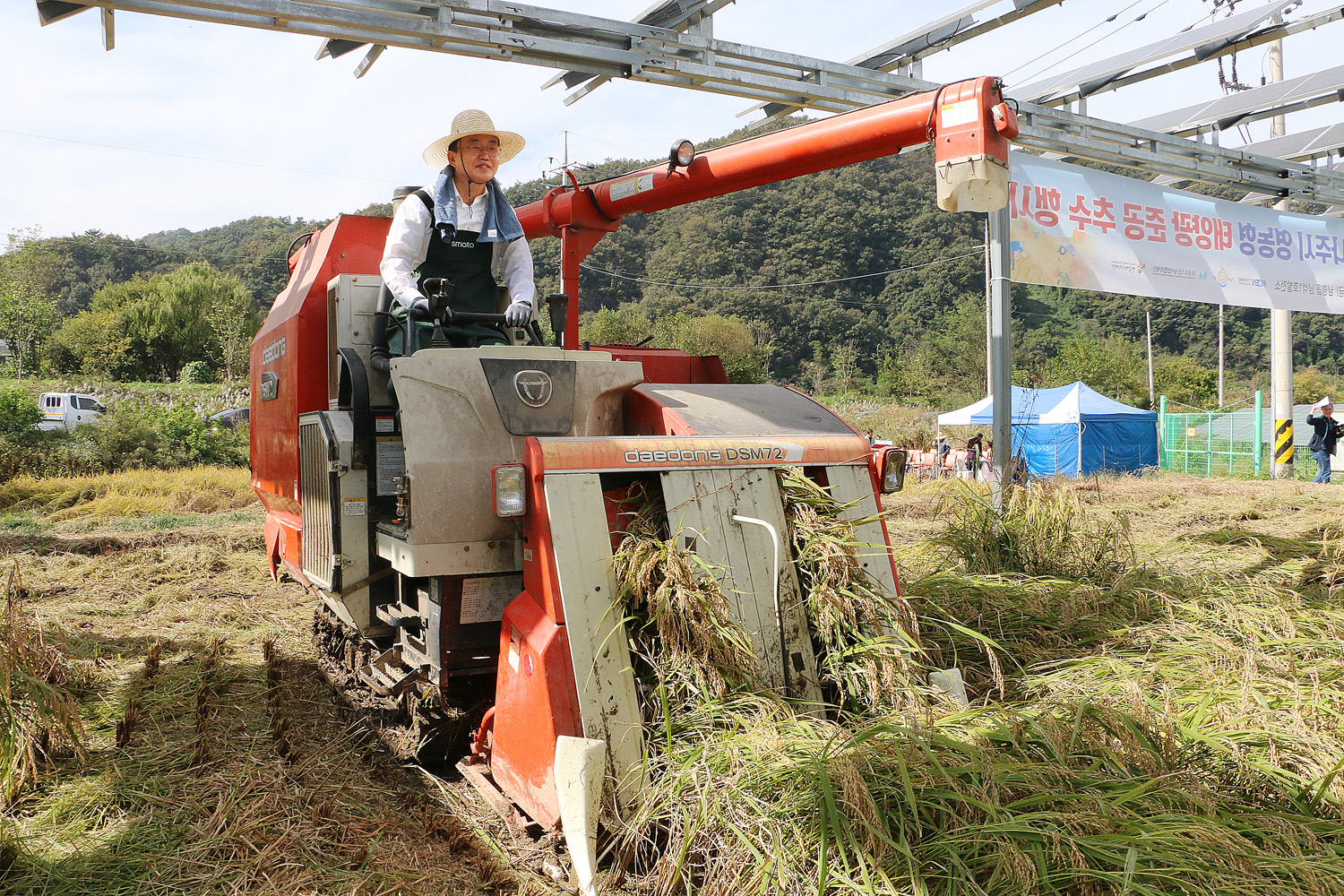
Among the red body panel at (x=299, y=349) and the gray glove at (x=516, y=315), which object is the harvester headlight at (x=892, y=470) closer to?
the gray glove at (x=516, y=315)

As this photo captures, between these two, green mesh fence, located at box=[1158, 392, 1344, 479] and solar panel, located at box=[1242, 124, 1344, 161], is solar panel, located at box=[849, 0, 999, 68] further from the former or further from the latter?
green mesh fence, located at box=[1158, 392, 1344, 479]

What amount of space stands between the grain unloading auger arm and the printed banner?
3170mm

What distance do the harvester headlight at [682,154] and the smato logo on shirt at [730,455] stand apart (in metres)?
2.37

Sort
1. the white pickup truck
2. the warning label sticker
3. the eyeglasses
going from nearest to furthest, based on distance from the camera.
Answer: the warning label sticker
the eyeglasses
the white pickup truck

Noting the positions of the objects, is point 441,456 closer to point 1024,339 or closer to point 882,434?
point 882,434

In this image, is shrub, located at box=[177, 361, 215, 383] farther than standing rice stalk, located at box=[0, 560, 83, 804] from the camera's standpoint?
Yes

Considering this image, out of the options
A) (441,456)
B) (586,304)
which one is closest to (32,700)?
(441,456)

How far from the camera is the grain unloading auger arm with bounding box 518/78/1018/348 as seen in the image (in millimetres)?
4121

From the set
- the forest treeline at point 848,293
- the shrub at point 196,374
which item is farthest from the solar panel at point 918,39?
the forest treeline at point 848,293

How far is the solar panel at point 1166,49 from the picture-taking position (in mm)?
9297

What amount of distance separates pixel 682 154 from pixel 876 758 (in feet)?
12.4

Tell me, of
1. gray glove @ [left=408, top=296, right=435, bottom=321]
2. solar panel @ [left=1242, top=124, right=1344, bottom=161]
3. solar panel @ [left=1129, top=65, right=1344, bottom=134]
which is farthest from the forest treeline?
gray glove @ [left=408, top=296, right=435, bottom=321]

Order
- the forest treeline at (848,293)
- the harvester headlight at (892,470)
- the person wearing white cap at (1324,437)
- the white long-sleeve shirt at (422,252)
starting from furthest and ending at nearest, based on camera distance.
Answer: the forest treeline at (848,293) → the person wearing white cap at (1324,437) → the white long-sleeve shirt at (422,252) → the harvester headlight at (892,470)

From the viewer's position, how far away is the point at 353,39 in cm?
667
